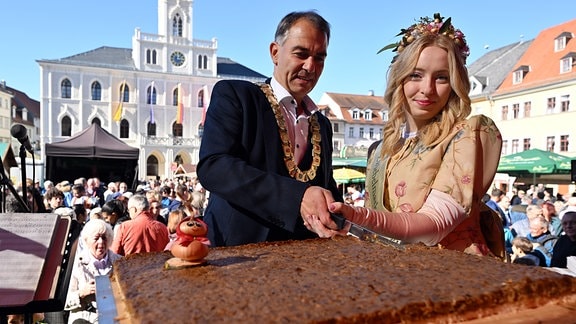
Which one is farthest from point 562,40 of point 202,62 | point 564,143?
point 202,62

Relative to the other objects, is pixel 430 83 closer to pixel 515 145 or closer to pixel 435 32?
pixel 435 32

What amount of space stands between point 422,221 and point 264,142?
791mm

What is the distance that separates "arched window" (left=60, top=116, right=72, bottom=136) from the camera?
145ft

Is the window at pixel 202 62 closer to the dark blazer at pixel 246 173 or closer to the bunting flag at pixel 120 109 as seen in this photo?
the bunting flag at pixel 120 109

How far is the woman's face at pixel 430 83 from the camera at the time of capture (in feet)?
6.36

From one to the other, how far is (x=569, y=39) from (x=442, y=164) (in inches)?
1419

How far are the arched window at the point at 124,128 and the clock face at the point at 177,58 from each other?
7995mm

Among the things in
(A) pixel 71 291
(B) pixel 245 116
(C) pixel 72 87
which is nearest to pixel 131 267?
(B) pixel 245 116

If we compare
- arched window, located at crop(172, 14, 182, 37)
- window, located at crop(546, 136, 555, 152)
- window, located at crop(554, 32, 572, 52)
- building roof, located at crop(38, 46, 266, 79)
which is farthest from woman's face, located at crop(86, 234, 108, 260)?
arched window, located at crop(172, 14, 182, 37)

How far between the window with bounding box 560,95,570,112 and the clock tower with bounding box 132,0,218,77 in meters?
32.8

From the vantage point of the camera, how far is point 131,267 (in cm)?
142

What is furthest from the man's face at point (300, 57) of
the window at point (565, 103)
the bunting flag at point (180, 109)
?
the bunting flag at point (180, 109)

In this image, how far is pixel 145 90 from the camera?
152 feet

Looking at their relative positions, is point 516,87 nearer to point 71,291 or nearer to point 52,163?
point 52,163
